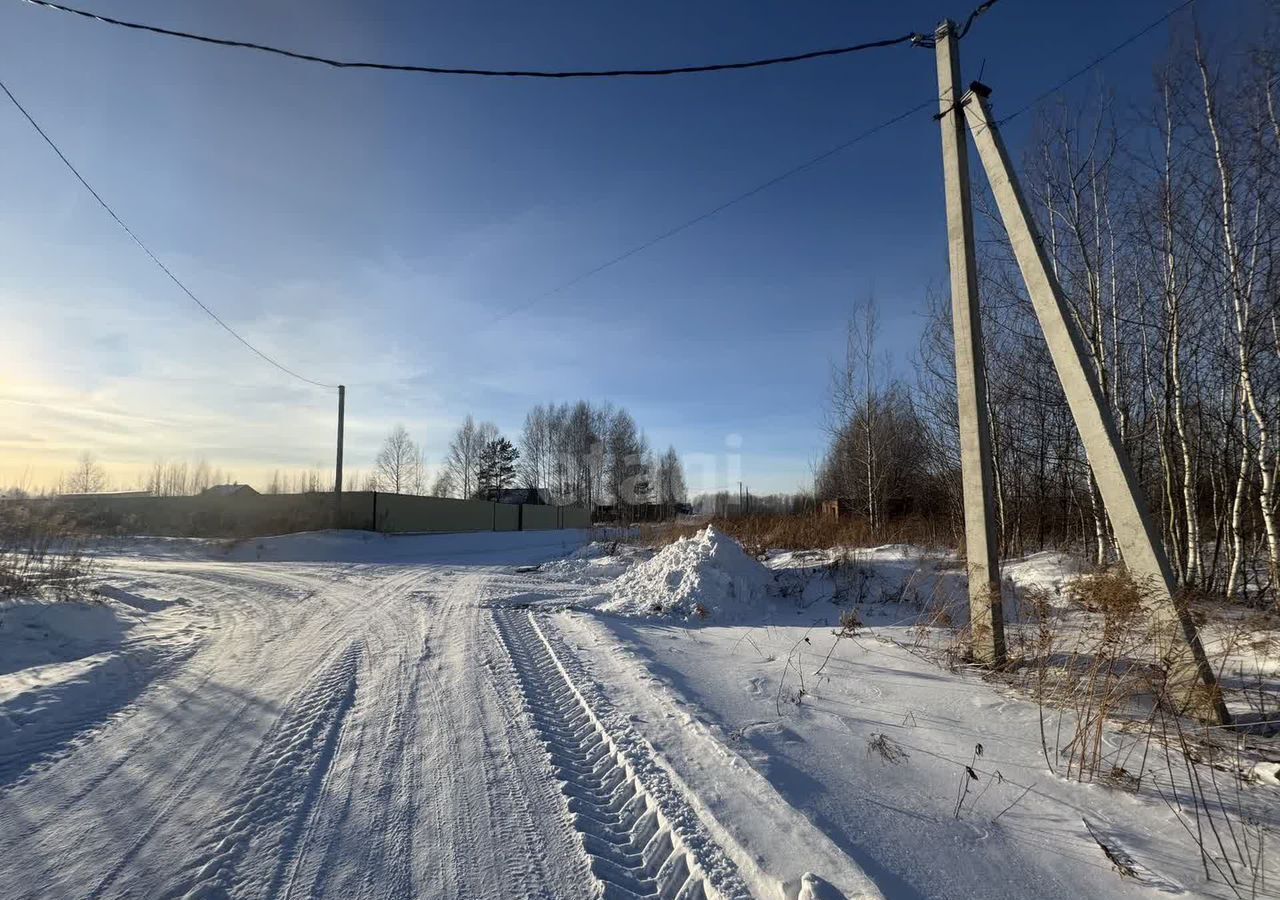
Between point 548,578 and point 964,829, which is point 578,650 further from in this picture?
point 548,578

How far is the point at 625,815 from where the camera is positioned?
112 inches

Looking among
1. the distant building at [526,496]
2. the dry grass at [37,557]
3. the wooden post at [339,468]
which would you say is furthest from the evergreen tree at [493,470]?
the dry grass at [37,557]

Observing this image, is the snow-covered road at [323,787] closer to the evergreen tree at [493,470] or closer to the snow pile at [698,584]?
the snow pile at [698,584]

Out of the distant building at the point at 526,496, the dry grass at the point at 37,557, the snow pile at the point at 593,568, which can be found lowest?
the snow pile at the point at 593,568

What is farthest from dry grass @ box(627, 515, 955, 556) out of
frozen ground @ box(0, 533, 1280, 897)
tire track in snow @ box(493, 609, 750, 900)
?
tire track in snow @ box(493, 609, 750, 900)

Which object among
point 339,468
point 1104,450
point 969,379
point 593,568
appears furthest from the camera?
point 339,468

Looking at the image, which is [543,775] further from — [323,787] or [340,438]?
[340,438]

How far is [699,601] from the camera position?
881cm

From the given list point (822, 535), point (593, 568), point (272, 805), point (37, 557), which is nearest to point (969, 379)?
point (272, 805)

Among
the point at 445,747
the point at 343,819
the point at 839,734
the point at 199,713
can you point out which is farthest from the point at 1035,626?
the point at 199,713

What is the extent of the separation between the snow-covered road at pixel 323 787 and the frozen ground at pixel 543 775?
0.02m

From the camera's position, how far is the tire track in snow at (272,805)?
2320mm

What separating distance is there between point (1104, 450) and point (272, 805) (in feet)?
18.8

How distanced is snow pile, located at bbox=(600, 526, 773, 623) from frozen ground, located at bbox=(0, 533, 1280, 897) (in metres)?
1.75
